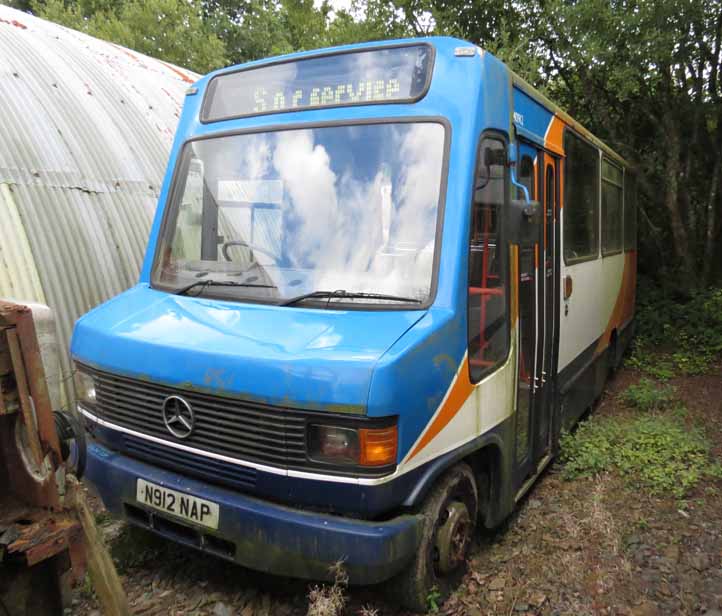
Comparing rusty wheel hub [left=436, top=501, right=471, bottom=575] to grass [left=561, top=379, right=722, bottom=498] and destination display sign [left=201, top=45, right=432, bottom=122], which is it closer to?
grass [left=561, top=379, right=722, bottom=498]

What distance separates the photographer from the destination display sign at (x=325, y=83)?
3490 millimetres

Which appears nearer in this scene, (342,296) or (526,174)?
(342,296)

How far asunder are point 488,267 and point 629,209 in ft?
20.6

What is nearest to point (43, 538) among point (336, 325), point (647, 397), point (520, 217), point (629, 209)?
point (336, 325)

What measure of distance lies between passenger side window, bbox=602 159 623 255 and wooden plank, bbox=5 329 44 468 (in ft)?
19.0

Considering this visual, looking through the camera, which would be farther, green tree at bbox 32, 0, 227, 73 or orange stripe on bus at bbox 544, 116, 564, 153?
green tree at bbox 32, 0, 227, 73

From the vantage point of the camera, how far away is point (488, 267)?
350 cm

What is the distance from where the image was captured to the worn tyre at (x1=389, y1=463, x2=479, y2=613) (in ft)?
10.2

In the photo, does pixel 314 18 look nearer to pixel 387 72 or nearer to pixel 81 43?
pixel 81 43

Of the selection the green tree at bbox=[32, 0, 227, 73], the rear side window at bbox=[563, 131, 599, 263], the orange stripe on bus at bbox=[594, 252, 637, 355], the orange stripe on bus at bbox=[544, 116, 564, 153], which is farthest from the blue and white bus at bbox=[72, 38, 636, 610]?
the green tree at bbox=[32, 0, 227, 73]

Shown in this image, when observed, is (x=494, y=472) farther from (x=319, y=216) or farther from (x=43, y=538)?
(x=43, y=538)

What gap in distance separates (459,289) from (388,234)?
1.53 ft

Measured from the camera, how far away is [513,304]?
379cm

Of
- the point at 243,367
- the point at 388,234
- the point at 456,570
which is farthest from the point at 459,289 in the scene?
the point at 456,570
